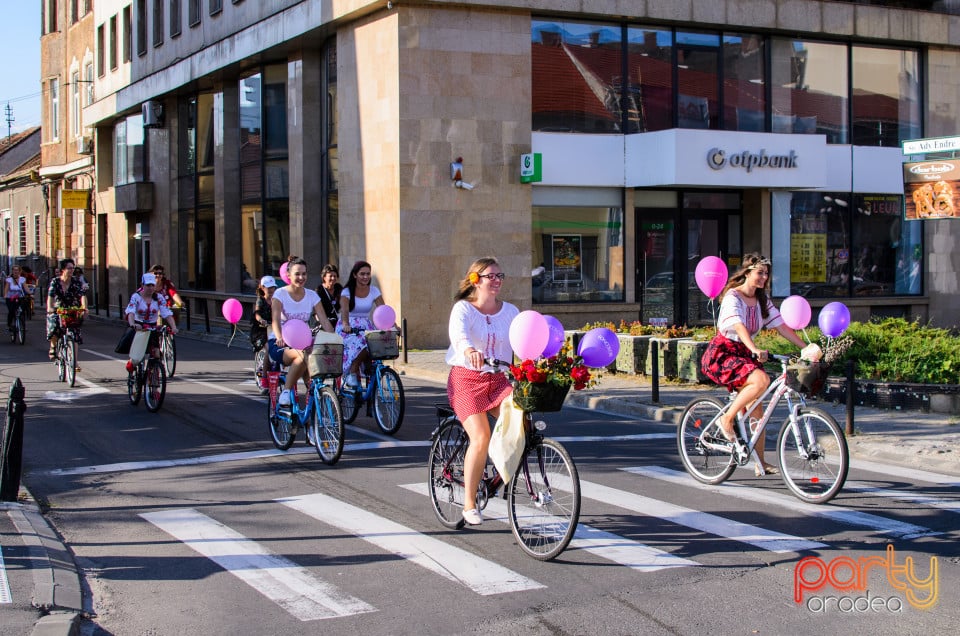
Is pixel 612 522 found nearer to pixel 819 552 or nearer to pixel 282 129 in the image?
pixel 819 552

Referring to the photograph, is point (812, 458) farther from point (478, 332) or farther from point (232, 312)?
point (232, 312)

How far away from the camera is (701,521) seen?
7305mm

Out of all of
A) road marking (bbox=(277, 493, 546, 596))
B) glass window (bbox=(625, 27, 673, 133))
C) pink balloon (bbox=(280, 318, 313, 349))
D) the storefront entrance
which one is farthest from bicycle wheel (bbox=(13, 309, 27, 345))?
road marking (bbox=(277, 493, 546, 596))

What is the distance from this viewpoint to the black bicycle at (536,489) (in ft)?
20.5

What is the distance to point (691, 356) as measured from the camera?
49.0 feet

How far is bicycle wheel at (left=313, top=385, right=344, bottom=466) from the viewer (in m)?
9.35

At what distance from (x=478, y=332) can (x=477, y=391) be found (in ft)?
1.27

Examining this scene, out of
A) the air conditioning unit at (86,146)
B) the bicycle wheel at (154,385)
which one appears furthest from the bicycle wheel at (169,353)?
the air conditioning unit at (86,146)

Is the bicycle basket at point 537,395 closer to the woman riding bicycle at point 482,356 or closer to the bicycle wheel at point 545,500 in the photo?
the bicycle wheel at point 545,500

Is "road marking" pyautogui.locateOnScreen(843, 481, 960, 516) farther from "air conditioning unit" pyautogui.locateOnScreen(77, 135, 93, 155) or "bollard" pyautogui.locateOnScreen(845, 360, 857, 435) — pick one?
"air conditioning unit" pyautogui.locateOnScreen(77, 135, 93, 155)

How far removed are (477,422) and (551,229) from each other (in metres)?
15.8

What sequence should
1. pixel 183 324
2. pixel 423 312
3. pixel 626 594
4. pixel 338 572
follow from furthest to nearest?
pixel 183 324 → pixel 423 312 → pixel 338 572 → pixel 626 594

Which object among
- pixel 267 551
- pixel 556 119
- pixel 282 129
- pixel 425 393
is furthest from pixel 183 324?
pixel 267 551

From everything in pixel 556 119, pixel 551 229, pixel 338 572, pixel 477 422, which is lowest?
pixel 338 572
